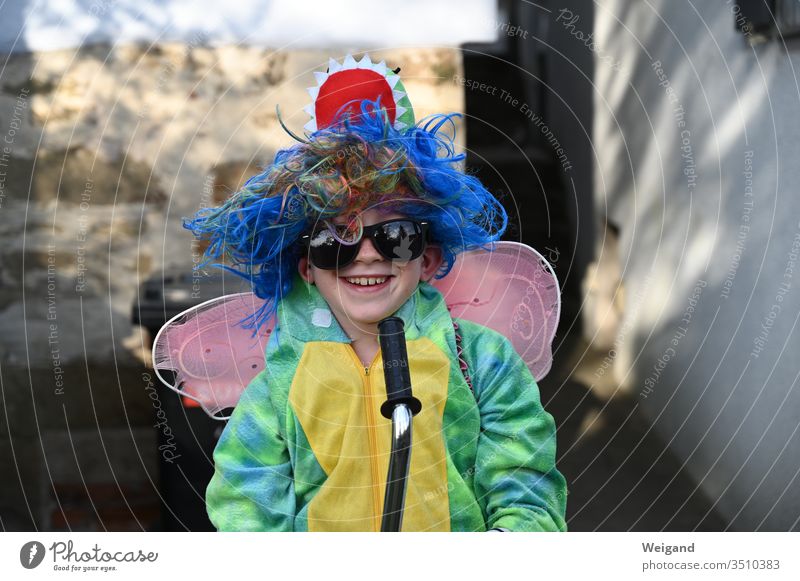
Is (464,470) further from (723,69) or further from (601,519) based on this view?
(723,69)

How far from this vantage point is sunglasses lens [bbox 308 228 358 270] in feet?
4.75

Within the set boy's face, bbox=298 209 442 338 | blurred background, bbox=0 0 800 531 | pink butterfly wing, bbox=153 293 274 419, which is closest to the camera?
boy's face, bbox=298 209 442 338

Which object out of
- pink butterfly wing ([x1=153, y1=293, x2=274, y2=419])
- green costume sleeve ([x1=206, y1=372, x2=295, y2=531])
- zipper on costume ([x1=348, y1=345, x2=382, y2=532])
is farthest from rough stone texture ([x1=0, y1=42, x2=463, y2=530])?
zipper on costume ([x1=348, y1=345, x2=382, y2=532])

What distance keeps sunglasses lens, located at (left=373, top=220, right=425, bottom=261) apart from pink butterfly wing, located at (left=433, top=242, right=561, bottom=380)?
150 mm

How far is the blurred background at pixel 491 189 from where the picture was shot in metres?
1.70

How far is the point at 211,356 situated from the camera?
5.19 feet

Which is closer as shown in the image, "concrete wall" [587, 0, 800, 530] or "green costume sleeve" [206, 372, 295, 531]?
"green costume sleeve" [206, 372, 295, 531]

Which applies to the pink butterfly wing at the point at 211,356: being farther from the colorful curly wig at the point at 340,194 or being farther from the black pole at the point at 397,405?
the black pole at the point at 397,405

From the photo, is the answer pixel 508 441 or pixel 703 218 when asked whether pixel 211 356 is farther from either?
pixel 703 218

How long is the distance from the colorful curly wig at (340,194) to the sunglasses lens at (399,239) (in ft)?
0.08

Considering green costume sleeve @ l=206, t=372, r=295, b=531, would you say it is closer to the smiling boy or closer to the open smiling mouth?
the smiling boy

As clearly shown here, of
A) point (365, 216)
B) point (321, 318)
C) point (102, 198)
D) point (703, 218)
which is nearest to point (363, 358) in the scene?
point (321, 318)
